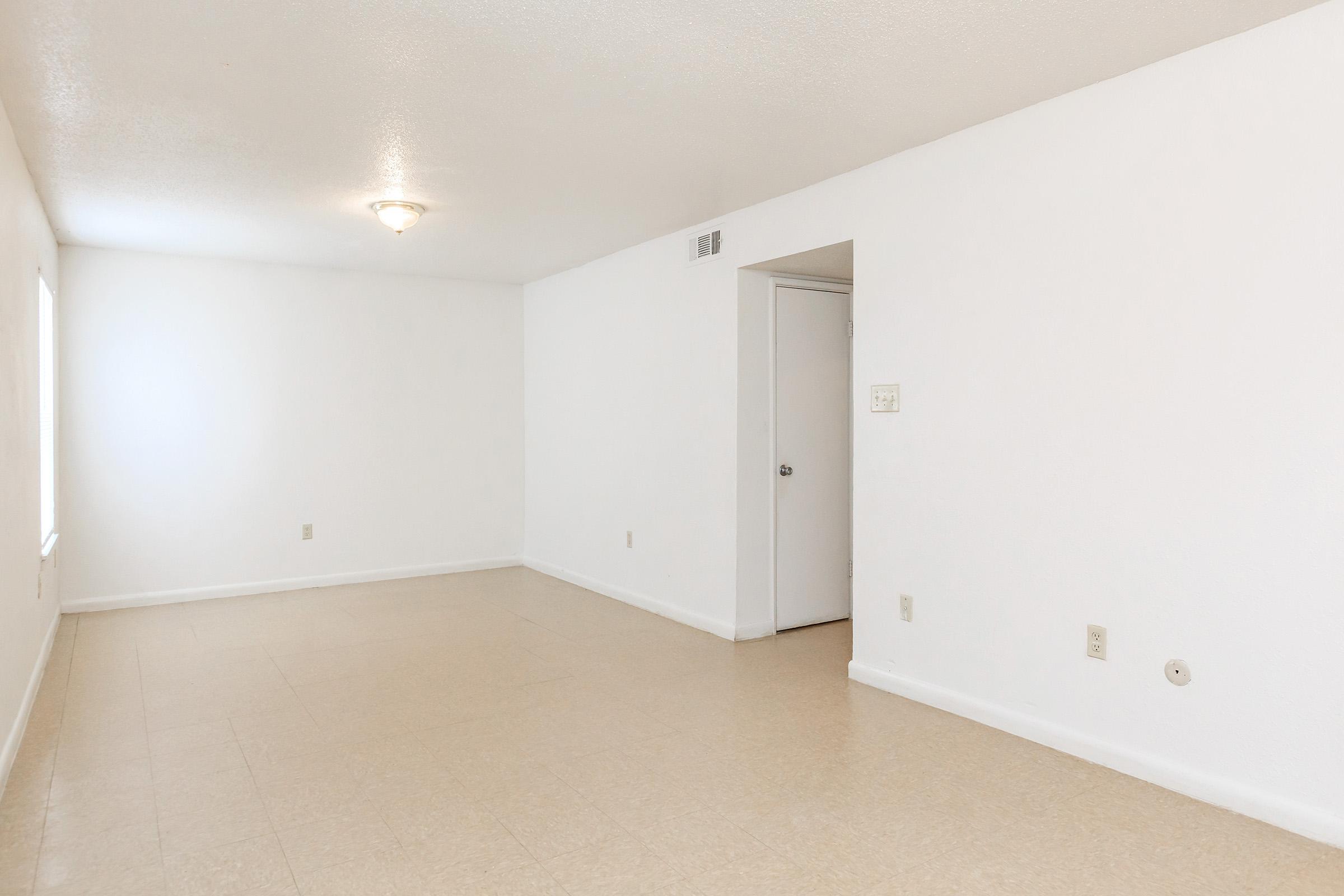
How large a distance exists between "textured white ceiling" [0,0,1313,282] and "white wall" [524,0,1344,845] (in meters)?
0.24

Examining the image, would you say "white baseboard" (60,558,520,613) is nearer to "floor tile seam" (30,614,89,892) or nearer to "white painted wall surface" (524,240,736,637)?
"white painted wall surface" (524,240,736,637)

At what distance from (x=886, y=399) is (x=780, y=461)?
1140 mm

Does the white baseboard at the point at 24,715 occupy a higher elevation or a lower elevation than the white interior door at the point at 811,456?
lower

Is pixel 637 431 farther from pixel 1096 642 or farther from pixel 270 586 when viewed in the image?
pixel 1096 642

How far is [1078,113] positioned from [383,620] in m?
4.40

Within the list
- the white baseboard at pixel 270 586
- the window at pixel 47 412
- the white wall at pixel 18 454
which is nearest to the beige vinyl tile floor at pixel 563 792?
the white wall at pixel 18 454

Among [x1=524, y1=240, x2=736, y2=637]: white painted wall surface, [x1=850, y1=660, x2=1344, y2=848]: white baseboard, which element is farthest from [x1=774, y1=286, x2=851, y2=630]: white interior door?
[x1=850, y1=660, x2=1344, y2=848]: white baseboard

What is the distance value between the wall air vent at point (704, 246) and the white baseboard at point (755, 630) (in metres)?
2.05

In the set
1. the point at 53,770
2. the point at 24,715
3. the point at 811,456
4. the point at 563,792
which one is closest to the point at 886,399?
the point at 811,456

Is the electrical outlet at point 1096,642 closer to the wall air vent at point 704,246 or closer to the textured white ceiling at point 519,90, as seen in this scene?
the textured white ceiling at point 519,90

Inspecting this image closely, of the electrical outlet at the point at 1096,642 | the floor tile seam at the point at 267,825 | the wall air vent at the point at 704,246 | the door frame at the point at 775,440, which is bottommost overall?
the floor tile seam at the point at 267,825

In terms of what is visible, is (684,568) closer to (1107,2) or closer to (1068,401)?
(1068,401)

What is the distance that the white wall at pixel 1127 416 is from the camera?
2.42 metres

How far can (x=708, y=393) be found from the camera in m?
4.86
